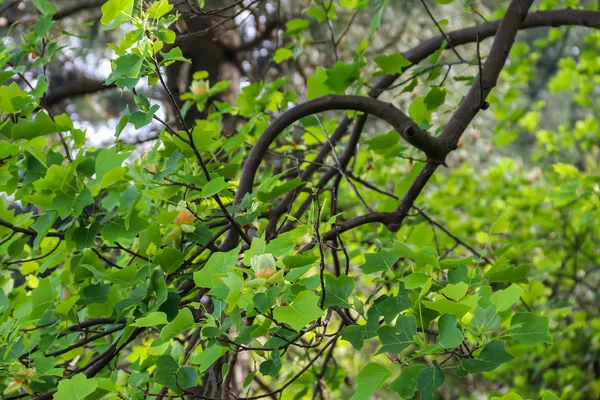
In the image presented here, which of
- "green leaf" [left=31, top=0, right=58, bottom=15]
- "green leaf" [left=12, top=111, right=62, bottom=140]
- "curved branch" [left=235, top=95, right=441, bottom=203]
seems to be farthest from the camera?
"green leaf" [left=31, top=0, right=58, bottom=15]

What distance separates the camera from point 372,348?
5.55m

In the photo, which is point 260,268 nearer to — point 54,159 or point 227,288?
point 227,288

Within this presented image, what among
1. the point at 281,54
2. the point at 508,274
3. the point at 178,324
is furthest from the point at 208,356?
the point at 281,54

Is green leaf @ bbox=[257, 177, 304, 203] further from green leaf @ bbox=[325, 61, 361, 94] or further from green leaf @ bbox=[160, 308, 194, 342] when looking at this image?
green leaf @ bbox=[325, 61, 361, 94]

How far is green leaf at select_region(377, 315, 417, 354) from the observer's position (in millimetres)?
846

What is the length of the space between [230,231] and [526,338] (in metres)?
0.62

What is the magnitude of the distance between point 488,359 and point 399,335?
0.12 metres

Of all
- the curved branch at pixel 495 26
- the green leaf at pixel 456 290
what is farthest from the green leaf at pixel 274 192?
the curved branch at pixel 495 26

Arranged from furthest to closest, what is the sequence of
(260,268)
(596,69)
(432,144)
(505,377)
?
(505,377) < (596,69) < (432,144) < (260,268)

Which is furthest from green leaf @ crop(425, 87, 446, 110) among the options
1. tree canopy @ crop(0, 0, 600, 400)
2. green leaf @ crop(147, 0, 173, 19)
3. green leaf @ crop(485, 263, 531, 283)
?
green leaf @ crop(147, 0, 173, 19)

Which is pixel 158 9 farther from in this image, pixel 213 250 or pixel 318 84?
pixel 318 84

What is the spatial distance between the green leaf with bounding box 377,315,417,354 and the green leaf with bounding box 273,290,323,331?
11cm

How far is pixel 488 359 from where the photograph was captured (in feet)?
2.74

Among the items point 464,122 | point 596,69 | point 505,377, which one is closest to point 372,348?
point 505,377
